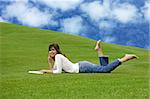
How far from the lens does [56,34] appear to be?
5350 cm

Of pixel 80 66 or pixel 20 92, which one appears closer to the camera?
pixel 20 92

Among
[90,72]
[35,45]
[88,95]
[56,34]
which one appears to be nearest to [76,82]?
[88,95]

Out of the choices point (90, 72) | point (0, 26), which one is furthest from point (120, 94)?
point (0, 26)

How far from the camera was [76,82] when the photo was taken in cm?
1459

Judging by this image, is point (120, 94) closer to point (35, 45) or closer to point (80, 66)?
point (80, 66)

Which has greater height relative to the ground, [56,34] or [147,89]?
[56,34]

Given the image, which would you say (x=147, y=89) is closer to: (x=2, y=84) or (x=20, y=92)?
(x=20, y=92)

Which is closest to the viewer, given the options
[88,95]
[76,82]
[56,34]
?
[88,95]

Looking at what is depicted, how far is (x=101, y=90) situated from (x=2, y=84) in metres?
3.77

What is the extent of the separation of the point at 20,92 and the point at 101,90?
2352mm

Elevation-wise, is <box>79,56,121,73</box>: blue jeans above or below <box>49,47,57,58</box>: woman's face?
below

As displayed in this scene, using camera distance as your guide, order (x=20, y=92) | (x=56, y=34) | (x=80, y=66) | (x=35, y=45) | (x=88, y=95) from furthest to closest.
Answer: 1. (x=56, y=34)
2. (x=35, y=45)
3. (x=80, y=66)
4. (x=20, y=92)
5. (x=88, y=95)

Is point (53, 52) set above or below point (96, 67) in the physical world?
above

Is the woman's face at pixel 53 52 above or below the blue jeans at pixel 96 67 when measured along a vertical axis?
above
